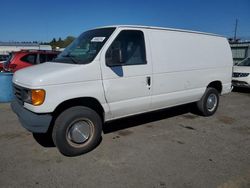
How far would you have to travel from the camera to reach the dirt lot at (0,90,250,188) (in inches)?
132

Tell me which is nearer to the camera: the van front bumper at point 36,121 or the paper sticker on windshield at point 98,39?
the van front bumper at point 36,121

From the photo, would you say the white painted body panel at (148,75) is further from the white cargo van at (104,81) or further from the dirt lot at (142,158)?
the dirt lot at (142,158)

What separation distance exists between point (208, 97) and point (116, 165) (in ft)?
12.1

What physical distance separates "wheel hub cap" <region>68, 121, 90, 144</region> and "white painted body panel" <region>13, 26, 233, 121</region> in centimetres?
45

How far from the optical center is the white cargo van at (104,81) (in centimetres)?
372

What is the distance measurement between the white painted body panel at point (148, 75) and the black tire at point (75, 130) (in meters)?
0.26

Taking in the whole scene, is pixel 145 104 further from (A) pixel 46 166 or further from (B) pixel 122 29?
(A) pixel 46 166

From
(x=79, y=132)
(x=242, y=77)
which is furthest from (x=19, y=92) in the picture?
(x=242, y=77)

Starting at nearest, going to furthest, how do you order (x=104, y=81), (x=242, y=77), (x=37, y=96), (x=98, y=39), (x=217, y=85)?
(x=37, y=96) → (x=104, y=81) → (x=98, y=39) → (x=217, y=85) → (x=242, y=77)

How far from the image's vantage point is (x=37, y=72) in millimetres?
3869

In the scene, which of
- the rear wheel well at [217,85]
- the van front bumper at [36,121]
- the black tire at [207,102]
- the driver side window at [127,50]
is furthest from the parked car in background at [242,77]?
the van front bumper at [36,121]

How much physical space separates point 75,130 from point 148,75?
176 cm

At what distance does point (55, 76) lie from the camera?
3.67 meters

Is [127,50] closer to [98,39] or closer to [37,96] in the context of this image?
[98,39]
